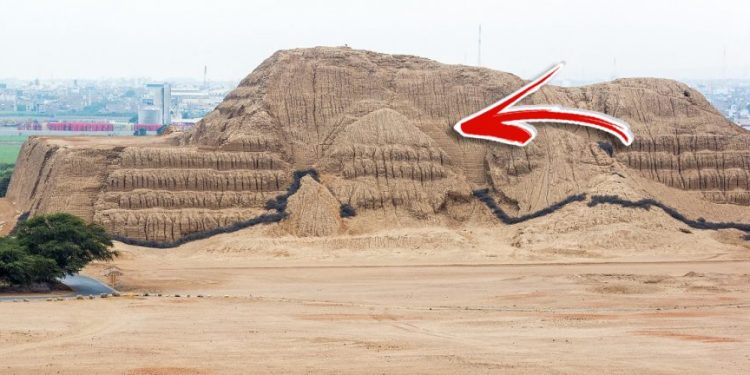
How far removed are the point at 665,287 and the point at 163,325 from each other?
2713cm

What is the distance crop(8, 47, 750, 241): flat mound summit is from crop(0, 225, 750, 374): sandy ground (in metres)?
3.27

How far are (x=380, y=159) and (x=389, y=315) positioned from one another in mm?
28216

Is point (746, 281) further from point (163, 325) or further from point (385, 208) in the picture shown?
→ point (163, 325)

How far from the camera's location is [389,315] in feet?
193

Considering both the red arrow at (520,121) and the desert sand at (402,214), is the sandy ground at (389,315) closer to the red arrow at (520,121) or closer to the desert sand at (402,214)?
the desert sand at (402,214)

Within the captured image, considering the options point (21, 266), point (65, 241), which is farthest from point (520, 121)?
point (21, 266)

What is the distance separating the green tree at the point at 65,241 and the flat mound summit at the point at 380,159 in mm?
10537

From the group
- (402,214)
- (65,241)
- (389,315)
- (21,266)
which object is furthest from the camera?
(402,214)

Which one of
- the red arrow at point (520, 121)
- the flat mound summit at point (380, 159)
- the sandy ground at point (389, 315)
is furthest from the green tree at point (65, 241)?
the red arrow at point (520, 121)

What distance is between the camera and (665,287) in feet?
229

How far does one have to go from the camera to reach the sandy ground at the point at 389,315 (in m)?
45.9

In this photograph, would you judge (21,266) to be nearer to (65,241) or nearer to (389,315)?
(65,241)

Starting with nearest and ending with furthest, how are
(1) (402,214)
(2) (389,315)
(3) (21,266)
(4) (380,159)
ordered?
(2) (389,315) → (3) (21,266) → (1) (402,214) → (4) (380,159)

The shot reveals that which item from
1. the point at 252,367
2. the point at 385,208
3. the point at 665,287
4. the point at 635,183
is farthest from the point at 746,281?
the point at 252,367
